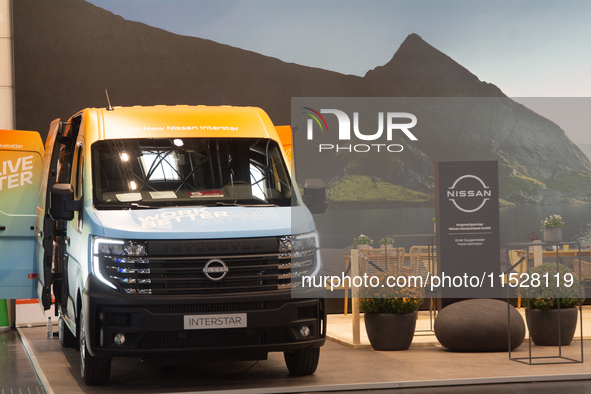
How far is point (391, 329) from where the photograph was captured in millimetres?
8469

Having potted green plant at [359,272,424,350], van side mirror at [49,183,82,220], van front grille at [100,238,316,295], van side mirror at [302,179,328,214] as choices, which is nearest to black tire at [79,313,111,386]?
van front grille at [100,238,316,295]

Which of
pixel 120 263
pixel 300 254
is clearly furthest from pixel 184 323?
pixel 300 254

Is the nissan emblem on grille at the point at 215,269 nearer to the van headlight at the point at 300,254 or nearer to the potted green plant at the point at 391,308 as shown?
the van headlight at the point at 300,254

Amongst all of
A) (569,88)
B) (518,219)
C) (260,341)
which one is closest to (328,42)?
(518,219)

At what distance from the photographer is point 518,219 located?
14516mm

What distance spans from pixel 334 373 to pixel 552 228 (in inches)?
241

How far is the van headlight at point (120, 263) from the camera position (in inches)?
233

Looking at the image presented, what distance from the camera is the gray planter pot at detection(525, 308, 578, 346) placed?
8.47 metres

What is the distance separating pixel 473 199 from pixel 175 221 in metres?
3.99

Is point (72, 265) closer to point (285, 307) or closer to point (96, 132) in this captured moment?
point (96, 132)

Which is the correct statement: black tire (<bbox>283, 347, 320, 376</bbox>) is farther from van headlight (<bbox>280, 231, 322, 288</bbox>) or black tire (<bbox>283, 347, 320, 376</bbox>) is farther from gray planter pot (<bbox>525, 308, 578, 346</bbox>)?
gray planter pot (<bbox>525, 308, 578, 346</bbox>)

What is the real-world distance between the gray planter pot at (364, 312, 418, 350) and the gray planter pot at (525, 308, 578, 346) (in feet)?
4.33

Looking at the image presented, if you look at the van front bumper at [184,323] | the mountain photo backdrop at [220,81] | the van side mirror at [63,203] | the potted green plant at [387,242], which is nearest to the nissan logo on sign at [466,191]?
the mountain photo backdrop at [220,81]

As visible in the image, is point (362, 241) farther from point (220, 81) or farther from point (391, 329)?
point (391, 329)
